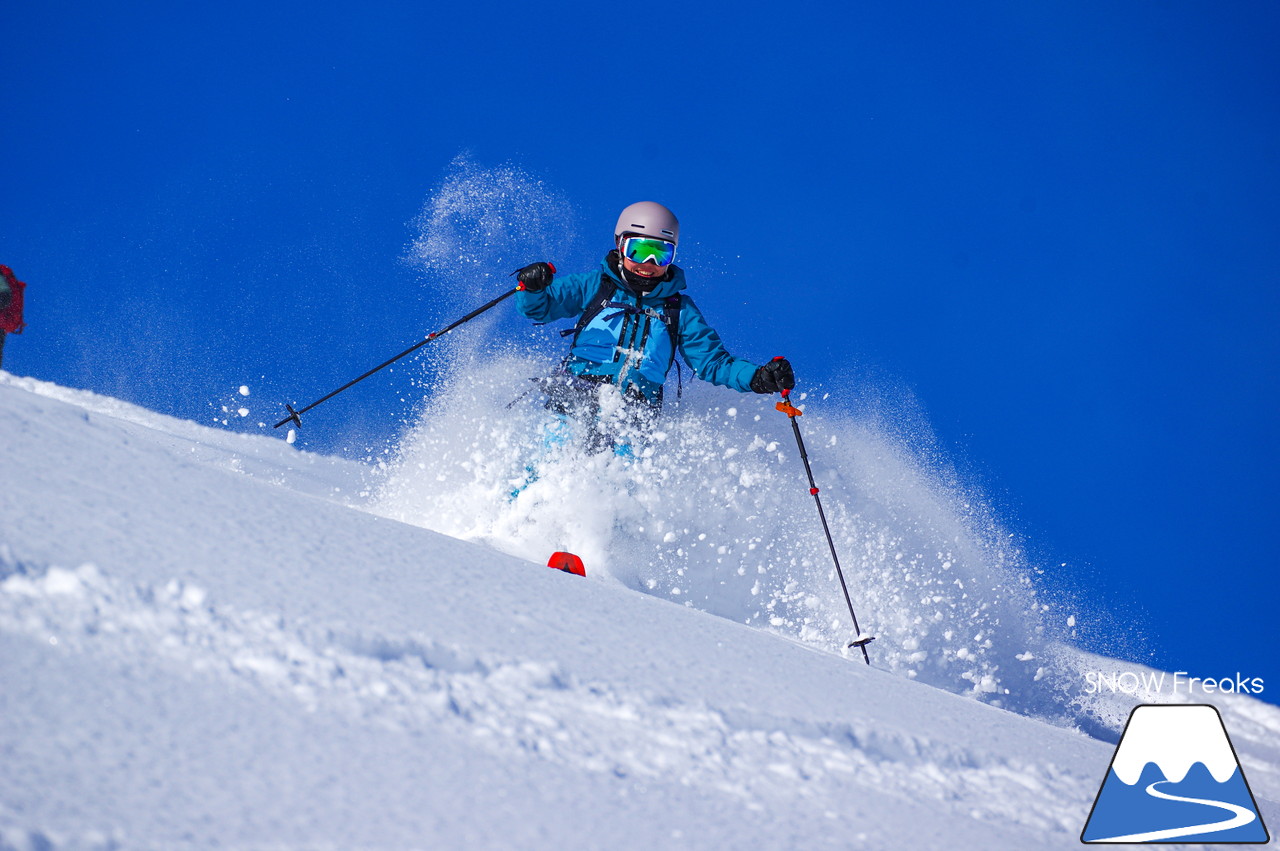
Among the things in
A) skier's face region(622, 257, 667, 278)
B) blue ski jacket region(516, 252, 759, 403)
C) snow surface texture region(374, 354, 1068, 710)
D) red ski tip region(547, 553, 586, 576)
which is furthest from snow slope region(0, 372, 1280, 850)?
skier's face region(622, 257, 667, 278)

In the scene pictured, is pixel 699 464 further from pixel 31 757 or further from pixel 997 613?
pixel 31 757

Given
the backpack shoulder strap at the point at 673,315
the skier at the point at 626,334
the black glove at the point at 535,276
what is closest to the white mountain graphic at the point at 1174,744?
the skier at the point at 626,334

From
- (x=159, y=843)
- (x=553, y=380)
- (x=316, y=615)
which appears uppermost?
(x=553, y=380)

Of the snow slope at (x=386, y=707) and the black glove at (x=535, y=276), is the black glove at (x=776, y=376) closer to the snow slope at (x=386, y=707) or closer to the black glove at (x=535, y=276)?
the black glove at (x=535, y=276)

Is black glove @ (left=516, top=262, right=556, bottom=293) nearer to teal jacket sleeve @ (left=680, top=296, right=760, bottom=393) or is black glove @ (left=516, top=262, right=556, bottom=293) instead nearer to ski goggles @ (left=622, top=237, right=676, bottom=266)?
ski goggles @ (left=622, top=237, right=676, bottom=266)

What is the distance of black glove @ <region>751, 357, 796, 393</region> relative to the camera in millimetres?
4152

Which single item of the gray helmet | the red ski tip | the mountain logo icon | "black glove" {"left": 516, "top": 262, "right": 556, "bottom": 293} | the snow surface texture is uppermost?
the gray helmet

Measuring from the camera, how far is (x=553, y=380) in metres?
Answer: 4.59

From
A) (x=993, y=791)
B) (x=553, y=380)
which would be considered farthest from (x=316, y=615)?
(x=553, y=380)

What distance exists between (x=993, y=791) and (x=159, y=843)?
1.44m

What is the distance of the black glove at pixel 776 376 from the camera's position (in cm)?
415

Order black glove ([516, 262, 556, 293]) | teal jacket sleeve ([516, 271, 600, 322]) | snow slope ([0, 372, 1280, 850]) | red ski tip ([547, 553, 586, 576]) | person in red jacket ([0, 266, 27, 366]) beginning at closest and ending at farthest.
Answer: snow slope ([0, 372, 1280, 850]) → red ski tip ([547, 553, 586, 576]) → black glove ([516, 262, 556, 293]) → teal jacket sleeve ([516, 271, 600, 322]) → person in red jacket ([0, 266, 27, 366])

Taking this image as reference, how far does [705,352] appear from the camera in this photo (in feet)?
15.2

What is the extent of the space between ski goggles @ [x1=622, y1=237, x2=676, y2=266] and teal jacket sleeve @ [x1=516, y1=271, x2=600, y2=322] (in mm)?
295
